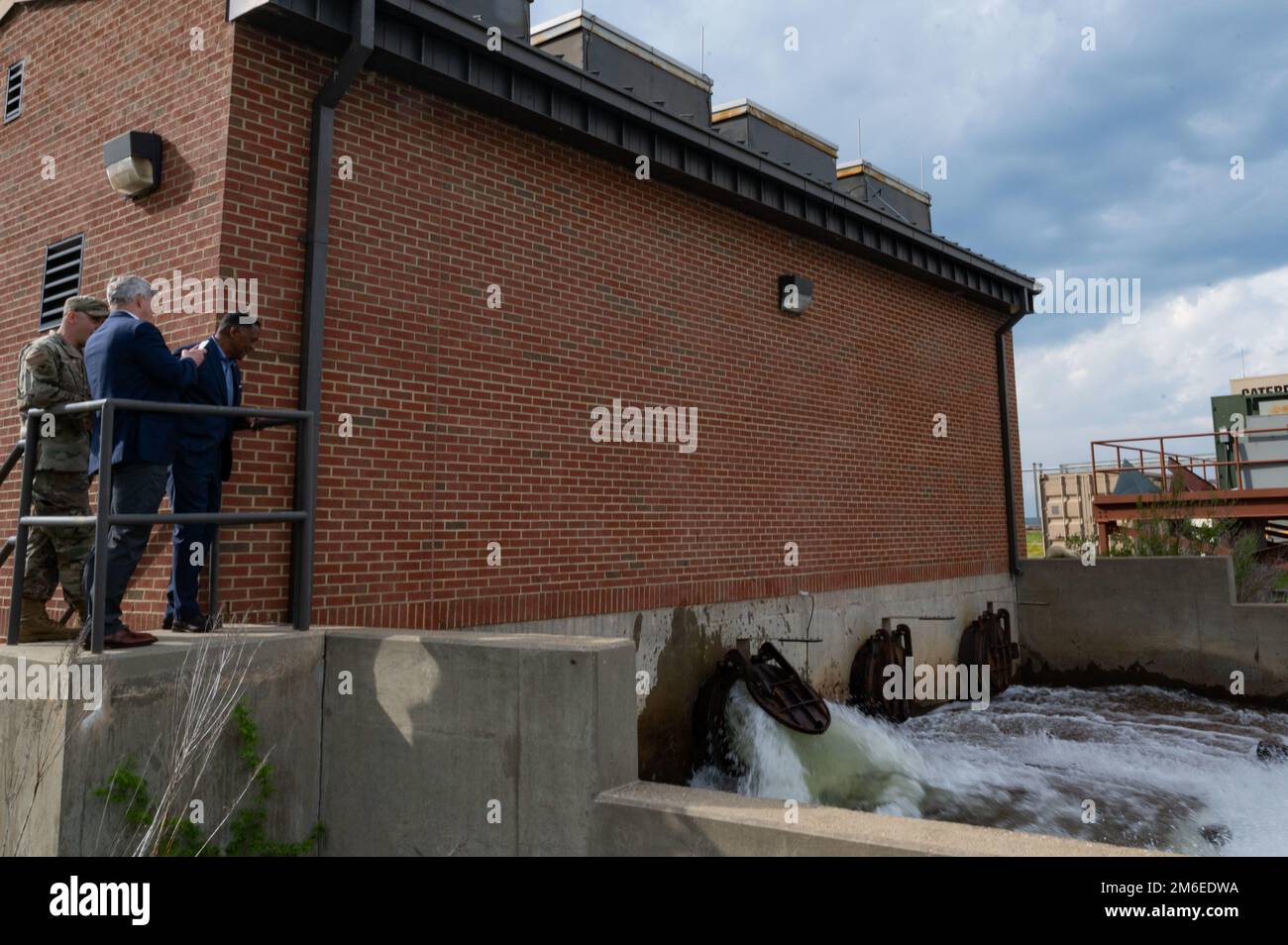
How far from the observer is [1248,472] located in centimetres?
1603

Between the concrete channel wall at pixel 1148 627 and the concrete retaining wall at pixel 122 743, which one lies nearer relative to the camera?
the concrete retaining wall at pixel 122 743

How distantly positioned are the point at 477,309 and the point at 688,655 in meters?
3.50

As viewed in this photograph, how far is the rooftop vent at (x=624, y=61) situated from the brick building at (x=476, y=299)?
0.11 meters

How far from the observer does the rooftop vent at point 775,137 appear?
996cm

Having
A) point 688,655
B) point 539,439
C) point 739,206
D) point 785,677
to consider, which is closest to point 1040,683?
point 785,677

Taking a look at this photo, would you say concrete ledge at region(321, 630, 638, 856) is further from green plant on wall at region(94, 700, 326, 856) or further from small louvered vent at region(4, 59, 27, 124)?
small louvered vent at region(4, 59, 27, 124)

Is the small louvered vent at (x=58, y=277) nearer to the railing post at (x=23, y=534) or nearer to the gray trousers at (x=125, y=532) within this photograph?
the railing post at (x=23, y=534)

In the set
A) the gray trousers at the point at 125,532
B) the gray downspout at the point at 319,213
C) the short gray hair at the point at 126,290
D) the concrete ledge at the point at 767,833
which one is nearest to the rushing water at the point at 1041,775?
the concrete ledge at the point at 767,833

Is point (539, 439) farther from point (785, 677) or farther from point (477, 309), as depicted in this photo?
point (785, 677)

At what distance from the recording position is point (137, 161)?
5500 mm

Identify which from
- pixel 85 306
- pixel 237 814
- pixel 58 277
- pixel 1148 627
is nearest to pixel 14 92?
pixel 58 277

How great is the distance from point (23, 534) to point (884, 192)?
1127 cm

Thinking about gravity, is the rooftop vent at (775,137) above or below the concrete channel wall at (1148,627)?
above

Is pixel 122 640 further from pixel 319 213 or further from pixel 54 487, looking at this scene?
pixel 319 213
